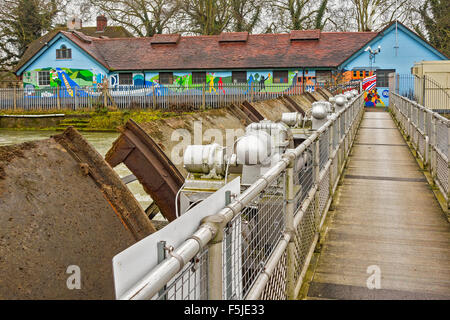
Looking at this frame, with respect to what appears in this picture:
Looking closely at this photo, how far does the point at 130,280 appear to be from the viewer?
1.63 meters

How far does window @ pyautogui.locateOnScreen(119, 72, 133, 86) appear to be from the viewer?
126ft

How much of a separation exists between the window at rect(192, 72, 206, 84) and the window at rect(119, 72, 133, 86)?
501 centimetres

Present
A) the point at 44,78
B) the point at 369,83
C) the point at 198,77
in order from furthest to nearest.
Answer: the point at 44,78 → the point at 198,77 → the point at 369,83

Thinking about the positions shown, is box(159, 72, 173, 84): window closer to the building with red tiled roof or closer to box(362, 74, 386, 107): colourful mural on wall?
the building with red tiled roof

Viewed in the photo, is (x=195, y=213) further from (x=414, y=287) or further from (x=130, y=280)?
(x=414, y=287)

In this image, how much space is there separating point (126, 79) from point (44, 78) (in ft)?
21.9

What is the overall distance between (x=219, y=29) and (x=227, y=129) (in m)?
42.4

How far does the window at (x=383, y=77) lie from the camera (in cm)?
3375

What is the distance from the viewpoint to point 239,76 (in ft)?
121

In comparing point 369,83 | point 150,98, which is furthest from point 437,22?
point 150,98

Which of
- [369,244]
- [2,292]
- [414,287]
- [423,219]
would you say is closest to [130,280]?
[2,292]

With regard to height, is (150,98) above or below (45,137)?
→ above

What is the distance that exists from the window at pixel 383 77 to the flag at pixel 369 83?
32cm

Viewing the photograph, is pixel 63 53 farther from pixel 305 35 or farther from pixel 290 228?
pixel 290 228
